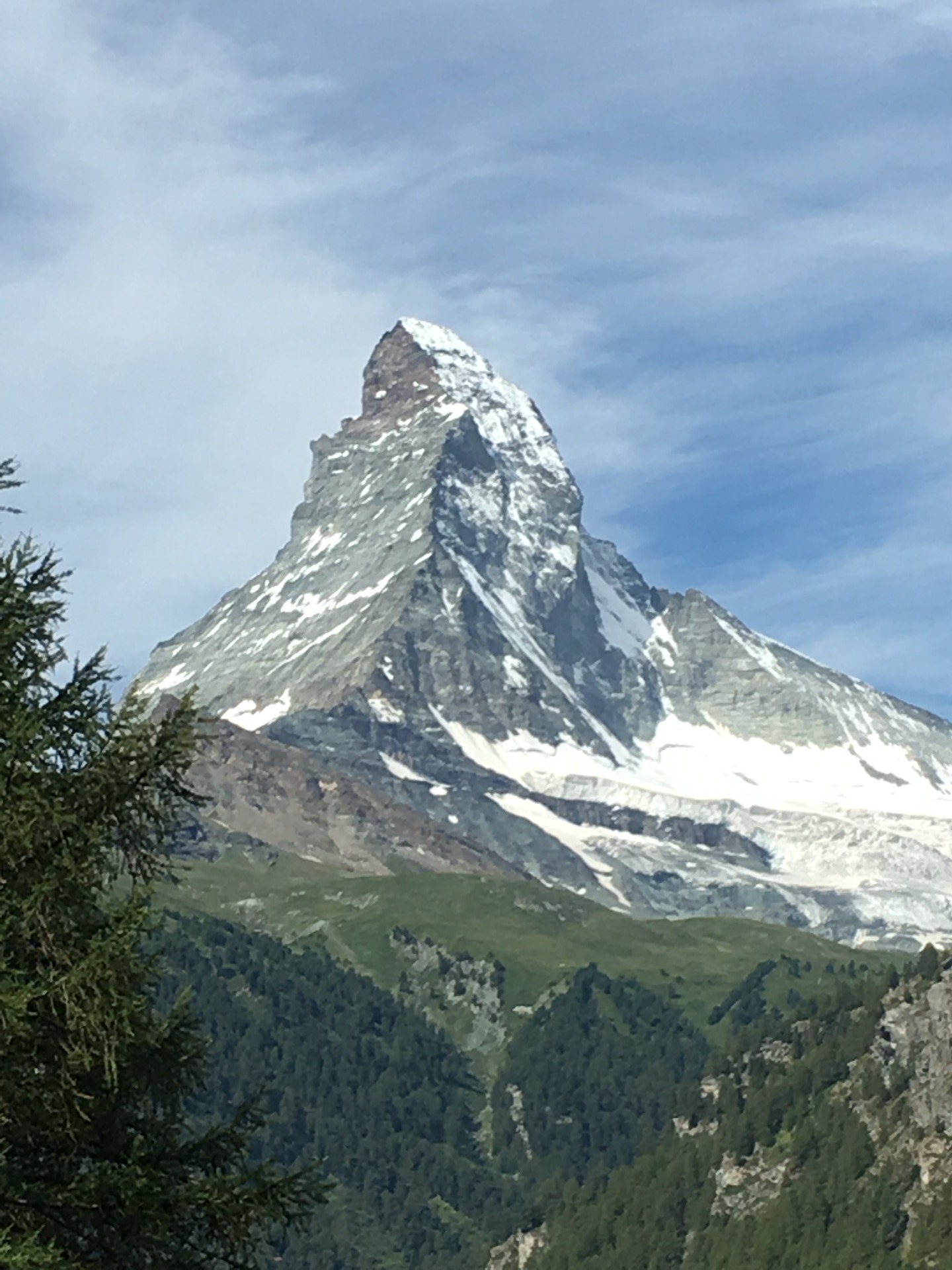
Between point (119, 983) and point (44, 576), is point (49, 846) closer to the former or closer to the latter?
point (119, 983)

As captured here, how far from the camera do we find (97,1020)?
26.3 metres

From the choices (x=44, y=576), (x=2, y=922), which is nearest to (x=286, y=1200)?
(x=2, y=922)

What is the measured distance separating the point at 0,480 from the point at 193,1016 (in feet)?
27.4

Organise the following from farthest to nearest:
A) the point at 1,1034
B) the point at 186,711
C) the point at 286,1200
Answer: the point at 186,711 < the point at 286,1200 < the point at 1,1034

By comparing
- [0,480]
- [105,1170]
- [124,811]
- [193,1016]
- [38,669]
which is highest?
[0,480]

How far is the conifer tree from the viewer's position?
86.2ft

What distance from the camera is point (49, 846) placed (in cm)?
2745

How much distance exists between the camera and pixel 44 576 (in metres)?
30.1

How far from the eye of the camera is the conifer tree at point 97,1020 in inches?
1035

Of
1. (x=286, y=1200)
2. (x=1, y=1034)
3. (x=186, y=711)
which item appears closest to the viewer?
(x=1, y=1034)

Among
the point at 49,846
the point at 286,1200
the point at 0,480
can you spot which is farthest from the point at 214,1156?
the point at 0,480

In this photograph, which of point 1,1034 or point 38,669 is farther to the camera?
point 38,669

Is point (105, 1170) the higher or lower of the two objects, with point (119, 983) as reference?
lower

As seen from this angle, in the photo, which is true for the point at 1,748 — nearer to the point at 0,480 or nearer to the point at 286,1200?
the point at 0,480
